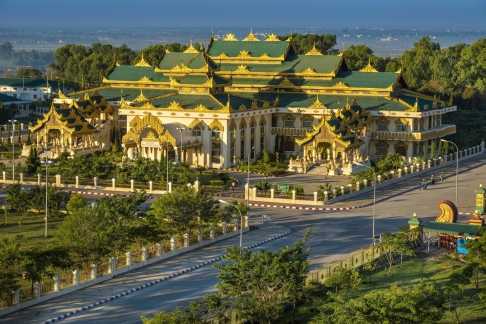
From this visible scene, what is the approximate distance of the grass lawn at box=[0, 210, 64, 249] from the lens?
1700 inches

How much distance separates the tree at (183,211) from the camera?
1704 inches

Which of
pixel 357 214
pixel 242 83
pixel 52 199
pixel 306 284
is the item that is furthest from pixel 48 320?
pixel 242 83

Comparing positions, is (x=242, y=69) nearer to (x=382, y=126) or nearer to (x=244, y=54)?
(x=244, y=54)

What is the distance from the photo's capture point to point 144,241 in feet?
133

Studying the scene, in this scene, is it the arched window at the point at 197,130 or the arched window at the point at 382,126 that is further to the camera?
the arched window at the point at 382,126

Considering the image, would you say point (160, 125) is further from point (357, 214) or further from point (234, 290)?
point (234, 290)

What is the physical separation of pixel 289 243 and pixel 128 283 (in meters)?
9.62

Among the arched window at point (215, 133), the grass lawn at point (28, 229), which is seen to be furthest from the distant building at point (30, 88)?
the grass lawn at point (28, 229)

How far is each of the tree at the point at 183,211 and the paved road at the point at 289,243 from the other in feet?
5.32

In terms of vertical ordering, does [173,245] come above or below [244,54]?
below

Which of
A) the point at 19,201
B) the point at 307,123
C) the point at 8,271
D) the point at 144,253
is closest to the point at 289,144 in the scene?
the point at 307,123

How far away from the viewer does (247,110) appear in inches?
2753

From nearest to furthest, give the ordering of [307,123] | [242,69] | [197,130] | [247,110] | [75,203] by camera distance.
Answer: [75,203] < [197,130] < [247,110] < [307,123] < [242,69]

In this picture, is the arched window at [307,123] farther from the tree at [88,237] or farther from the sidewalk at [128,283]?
the tree at [88,237]
